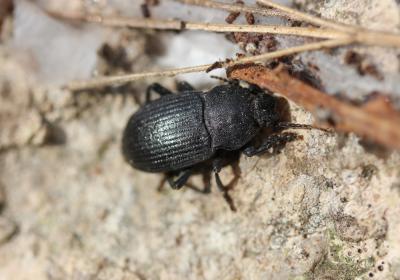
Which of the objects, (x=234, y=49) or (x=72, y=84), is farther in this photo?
(x=72, y=84)

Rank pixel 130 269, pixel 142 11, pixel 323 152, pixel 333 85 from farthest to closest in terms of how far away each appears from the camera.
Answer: pixel 142 11 < pixel 130 269 < pixel 323 152 < pixel 333 85

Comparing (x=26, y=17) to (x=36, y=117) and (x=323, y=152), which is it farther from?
(x=323, y=152)

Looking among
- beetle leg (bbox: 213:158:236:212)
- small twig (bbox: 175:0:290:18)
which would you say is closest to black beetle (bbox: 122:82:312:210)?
beetle leg (bbox: 213:158:236:212)

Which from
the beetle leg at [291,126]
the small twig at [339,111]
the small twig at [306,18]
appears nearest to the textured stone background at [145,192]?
the beetle leg at [291,126]

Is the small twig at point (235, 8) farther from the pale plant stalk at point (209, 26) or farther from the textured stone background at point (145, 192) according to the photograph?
the textured stone background at point (145, 192)

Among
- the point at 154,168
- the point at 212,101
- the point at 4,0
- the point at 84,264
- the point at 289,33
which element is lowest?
the point at 84,264

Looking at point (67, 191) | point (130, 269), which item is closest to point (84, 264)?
point (130, 269)

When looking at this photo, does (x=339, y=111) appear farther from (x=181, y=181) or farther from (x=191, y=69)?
(x=181, y=181)
